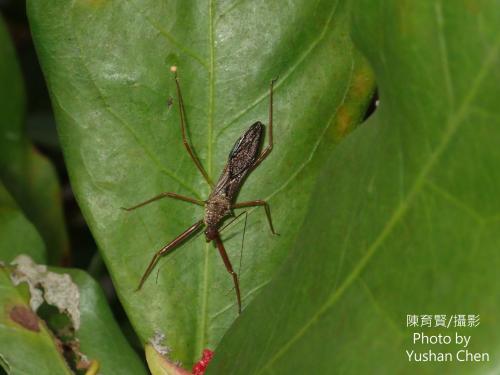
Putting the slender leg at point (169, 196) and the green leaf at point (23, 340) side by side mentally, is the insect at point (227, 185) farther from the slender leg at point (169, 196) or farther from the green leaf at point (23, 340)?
the green leaf at point (23, 340)

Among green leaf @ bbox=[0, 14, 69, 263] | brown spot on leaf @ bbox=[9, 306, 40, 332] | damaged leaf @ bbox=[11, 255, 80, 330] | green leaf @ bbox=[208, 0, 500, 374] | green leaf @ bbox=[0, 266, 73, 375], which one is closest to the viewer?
green leaf @ bbox=[208, 0, 500, 374]

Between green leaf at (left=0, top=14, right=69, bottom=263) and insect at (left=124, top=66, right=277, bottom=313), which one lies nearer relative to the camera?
insect at (left=124, top=66, right=277, bottom=313)

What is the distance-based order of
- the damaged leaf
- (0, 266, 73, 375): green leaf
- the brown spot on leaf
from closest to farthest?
(0, 266, 73, 375): green leaf, the brown spot on leaf, the damaged leaf

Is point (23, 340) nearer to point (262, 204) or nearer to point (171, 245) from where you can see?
point (171, 245)

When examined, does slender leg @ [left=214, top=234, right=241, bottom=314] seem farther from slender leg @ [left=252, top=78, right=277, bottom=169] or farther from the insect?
slender leg @ [left=252, top=78, right=277, bottom=169]

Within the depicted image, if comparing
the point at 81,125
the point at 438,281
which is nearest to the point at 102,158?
the point at 81,125

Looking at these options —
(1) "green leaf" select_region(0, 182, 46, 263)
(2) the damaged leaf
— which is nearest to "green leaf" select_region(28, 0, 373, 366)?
(2) the damaged leaf
